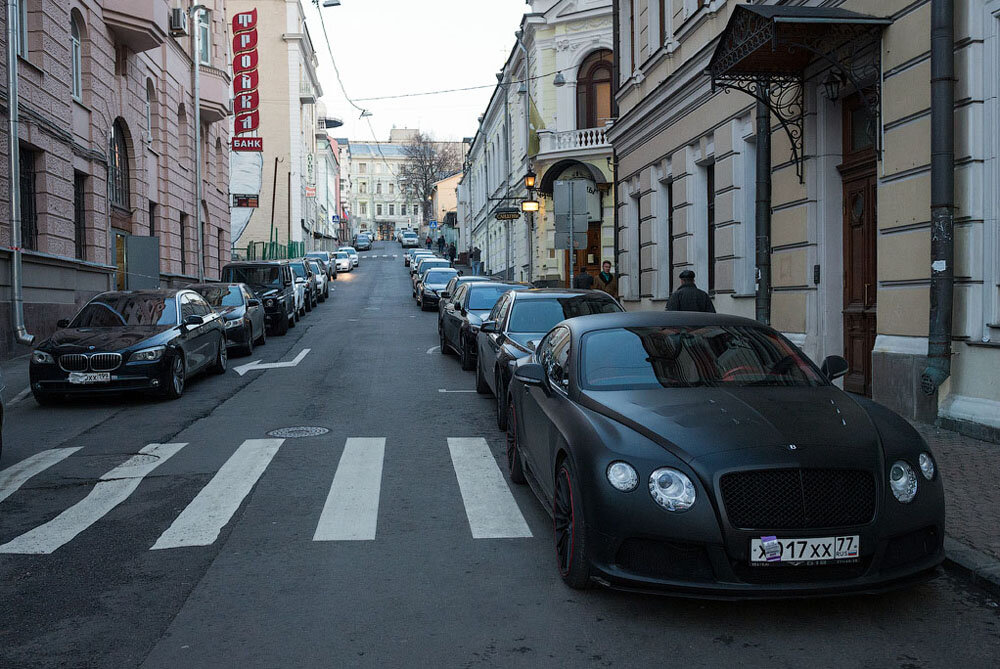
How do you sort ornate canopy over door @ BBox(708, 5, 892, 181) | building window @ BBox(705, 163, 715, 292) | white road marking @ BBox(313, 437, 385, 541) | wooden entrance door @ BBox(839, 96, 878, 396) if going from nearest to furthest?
white road marking @ BBox(313, 437, 385, 541), ornate canopy over door @ BBox(708, 5, 892, 181), wooden entrance door @ BBox(839, 96, 878, 396), building window @ BBox(705, 163, 715, 292)

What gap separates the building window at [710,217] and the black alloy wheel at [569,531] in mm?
12046

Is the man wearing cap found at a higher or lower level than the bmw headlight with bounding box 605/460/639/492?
higher

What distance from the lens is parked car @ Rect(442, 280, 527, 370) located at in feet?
50.3

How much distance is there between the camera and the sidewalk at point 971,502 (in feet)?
16.5

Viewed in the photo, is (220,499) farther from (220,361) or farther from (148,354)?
(220,361)

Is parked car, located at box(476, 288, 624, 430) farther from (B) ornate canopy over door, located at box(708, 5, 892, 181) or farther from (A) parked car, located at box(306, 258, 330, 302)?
(A) parked car, located at box(306, 258, 330, 302)

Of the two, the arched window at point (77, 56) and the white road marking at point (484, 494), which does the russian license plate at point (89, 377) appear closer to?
the white road marking at point (484, 494)

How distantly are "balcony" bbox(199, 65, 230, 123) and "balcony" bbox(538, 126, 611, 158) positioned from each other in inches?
466

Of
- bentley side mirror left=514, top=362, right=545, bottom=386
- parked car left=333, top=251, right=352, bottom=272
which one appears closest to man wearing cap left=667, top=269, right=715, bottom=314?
bentley side mirror left=514, top=362, right=545, bottom=386

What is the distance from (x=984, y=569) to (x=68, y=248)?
801 inches

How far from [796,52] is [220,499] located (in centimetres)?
855

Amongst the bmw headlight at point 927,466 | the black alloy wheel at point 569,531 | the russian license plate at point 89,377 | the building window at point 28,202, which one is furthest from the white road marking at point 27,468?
the building window at point 28,202

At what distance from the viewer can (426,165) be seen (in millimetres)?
107938

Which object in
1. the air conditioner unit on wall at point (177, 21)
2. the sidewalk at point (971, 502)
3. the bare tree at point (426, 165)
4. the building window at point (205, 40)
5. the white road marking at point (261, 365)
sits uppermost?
the bare tree at point (426, 165)
